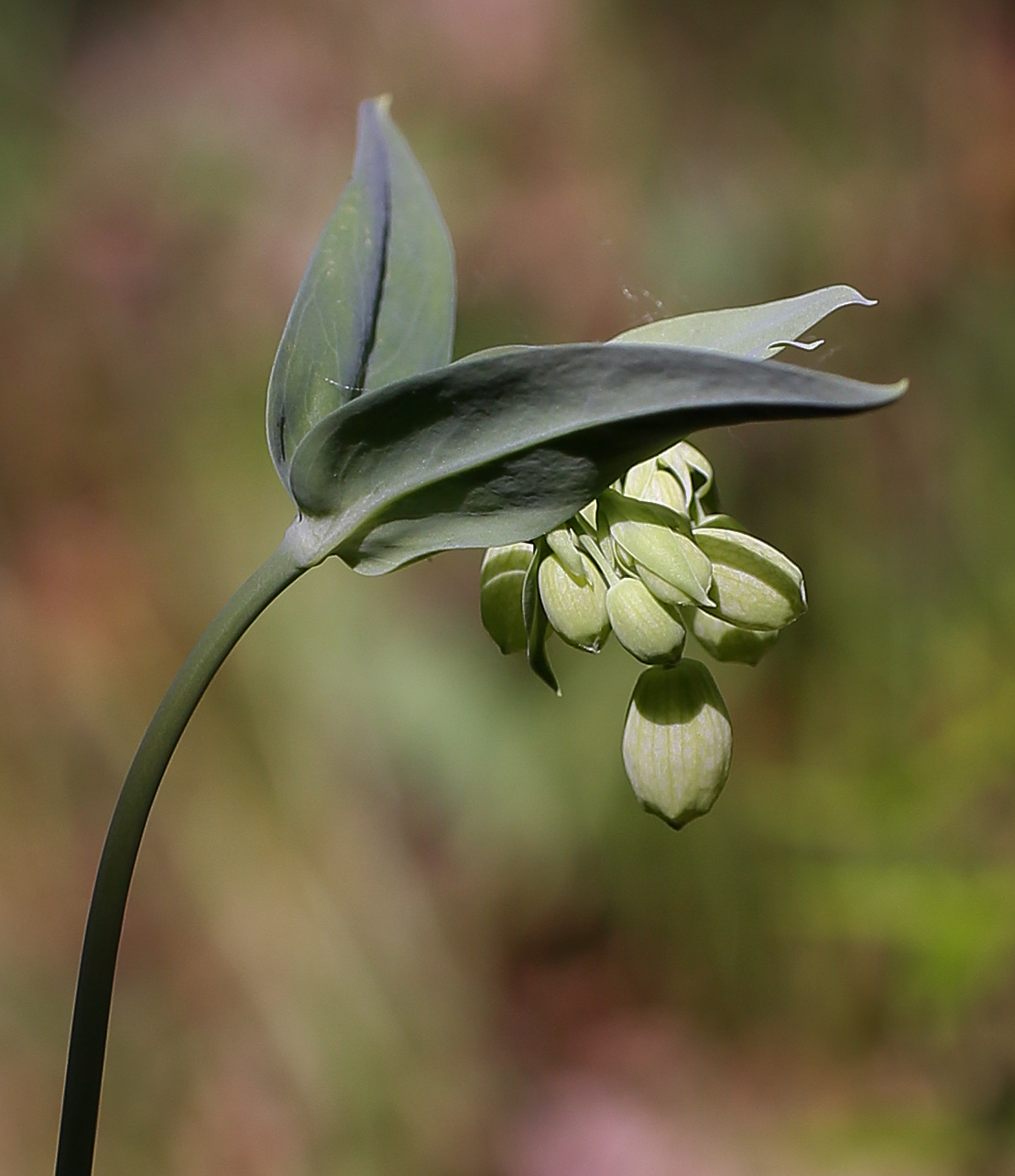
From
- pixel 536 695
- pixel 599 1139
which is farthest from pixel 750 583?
pixel 599 1139

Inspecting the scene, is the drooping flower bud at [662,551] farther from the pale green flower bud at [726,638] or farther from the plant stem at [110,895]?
the plant stem at [110,895]

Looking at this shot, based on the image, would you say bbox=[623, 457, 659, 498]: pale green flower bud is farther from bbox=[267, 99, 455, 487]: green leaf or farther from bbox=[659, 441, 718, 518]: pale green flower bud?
bbox=[267, 99, 455, 487]: green leaf

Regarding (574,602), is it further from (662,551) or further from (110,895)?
(110,895)

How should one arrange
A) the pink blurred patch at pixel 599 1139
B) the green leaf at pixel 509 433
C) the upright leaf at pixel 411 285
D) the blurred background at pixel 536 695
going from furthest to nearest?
the pink blurred patch at pixel 599 1139, the blurred background at pixel 536 695, the upright leaf at pixel 411 285, the green leaf at pixel 509 433

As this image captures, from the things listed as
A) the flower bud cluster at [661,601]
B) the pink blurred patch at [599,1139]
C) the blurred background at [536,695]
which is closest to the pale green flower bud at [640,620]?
the flower bud cluster at [661,601]

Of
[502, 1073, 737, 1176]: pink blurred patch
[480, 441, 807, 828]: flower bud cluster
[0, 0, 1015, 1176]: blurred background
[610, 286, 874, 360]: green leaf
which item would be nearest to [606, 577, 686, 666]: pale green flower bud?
[480, 441, 807, 828]: flower bud cluster

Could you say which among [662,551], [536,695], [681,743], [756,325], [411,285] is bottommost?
[536,695]
